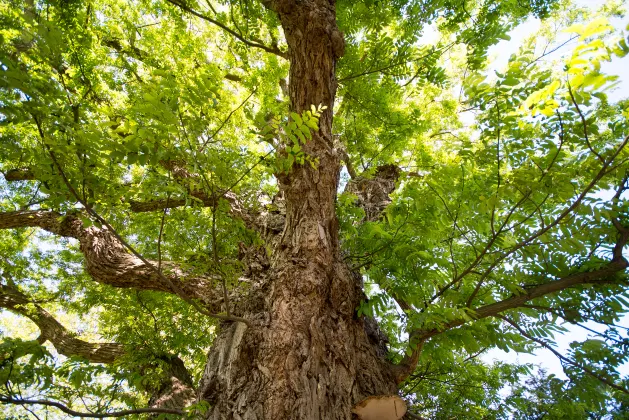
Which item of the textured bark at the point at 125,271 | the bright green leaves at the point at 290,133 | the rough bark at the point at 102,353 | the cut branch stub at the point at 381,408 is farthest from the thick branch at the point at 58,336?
the bright green leaves at the point at 290,133

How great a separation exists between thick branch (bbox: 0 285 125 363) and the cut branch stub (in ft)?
10.1

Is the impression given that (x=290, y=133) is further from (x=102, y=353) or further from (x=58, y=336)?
(x=58, y=336)

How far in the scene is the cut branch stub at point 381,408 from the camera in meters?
2.23

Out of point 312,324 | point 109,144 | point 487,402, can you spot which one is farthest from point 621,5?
point 109,144

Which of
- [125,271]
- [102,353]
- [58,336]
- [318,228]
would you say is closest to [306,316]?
[318,228]

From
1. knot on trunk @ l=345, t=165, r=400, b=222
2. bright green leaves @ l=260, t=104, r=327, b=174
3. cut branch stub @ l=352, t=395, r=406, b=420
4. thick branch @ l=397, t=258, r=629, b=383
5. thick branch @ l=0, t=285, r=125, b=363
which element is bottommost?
cut branch stub @ l=352, t=395, r=406, b=420

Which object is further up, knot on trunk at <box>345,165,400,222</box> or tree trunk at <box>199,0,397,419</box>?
knot on trunk at <box>345,165,400,222</box>

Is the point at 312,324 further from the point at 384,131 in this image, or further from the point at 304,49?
the point at 384,131

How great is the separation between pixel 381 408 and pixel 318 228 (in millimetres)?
1384

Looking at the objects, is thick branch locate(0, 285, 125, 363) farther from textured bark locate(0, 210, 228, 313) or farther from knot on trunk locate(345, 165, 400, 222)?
knot on trunk locate(345, 165, 400, 222)

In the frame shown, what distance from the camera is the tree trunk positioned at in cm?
229

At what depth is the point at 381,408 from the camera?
7.45ft

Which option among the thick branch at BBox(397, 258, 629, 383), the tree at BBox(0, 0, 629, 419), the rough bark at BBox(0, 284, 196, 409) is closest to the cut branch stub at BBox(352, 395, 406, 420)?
the tree at BBox(0, 0, 629, 419)

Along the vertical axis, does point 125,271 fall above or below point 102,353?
above
